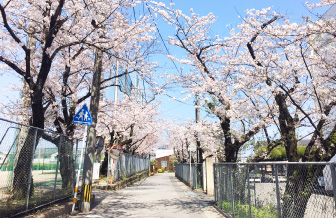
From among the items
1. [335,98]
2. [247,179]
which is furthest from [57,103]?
[335,98]

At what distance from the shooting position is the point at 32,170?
6.92 meters

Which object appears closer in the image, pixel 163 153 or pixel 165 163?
pixel 165 163

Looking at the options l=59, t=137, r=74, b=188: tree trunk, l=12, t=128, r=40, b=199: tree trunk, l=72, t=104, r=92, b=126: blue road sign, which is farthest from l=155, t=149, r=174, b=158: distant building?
l=12, t=128, r=40, b=199: tree trunk

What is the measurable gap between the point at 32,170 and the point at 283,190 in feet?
19.1

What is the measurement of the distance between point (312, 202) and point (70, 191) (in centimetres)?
872

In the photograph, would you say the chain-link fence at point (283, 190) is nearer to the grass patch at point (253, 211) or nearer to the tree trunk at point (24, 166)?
the grass patch at point (253, 211)

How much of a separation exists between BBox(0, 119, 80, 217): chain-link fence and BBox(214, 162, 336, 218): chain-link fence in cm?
508

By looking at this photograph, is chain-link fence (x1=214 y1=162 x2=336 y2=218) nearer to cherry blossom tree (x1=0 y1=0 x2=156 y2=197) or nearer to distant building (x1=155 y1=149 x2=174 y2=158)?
cherry blossom tree (x1=0 y1=0 x2=156 y2=197)

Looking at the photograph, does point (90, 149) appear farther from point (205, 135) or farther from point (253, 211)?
point (205, 135)

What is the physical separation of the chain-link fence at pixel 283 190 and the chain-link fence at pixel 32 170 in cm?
508

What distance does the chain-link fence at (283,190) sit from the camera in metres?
3.67

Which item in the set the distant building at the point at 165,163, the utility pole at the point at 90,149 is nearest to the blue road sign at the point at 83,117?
the utility pole at the point at 90,149

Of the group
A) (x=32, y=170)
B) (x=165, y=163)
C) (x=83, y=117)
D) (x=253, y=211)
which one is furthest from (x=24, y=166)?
(x=165, y=163)

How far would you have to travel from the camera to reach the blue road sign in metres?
8.66
